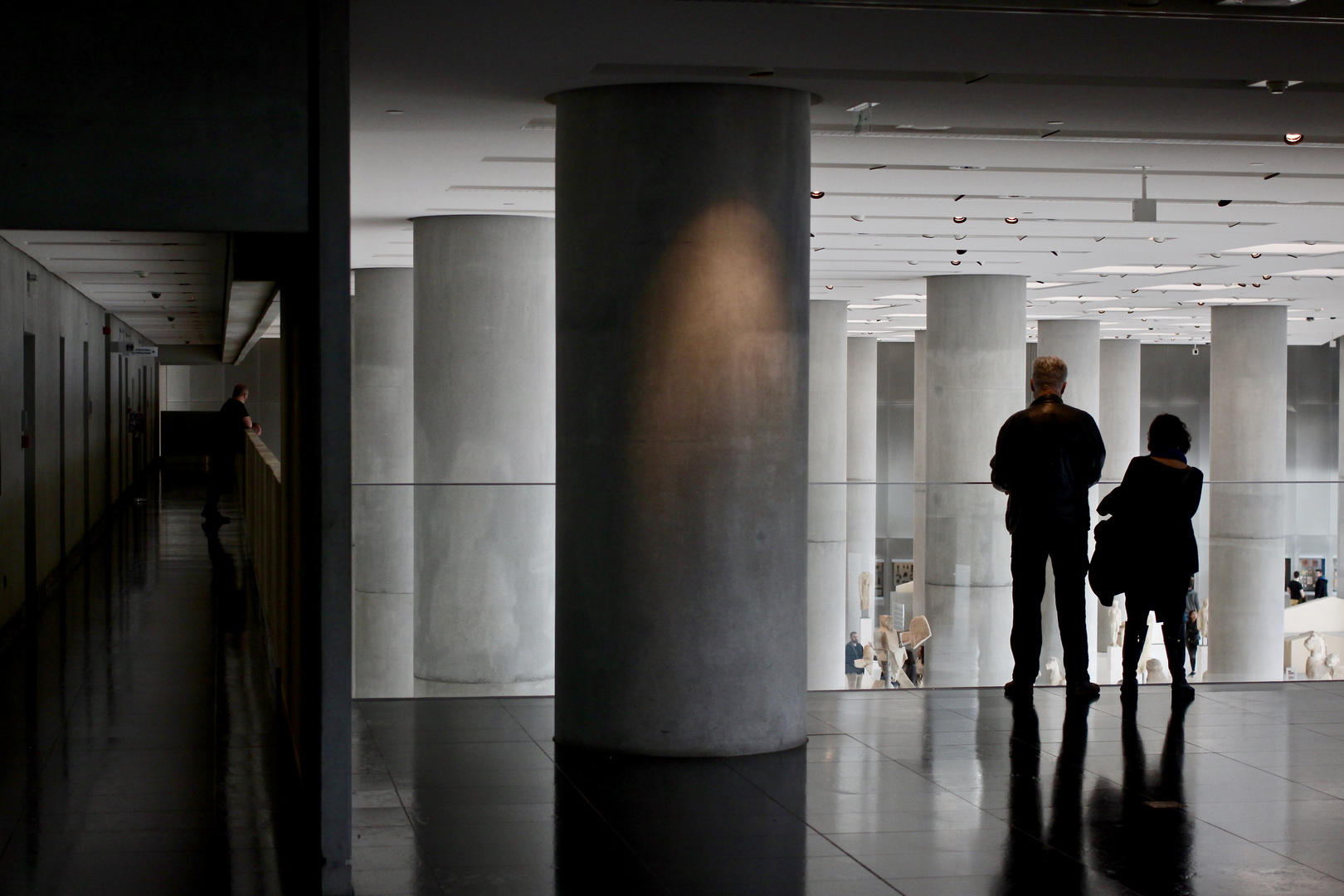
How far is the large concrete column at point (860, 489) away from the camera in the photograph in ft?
36.1

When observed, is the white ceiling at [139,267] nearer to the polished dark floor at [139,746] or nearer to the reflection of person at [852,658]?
the polished dark floor at [139,746]

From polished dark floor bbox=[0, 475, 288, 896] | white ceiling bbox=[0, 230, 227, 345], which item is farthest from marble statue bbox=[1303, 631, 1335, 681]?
white ceiling bbox=[0, 230, 227, 345]

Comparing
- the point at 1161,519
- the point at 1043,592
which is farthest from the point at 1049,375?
the point at 1043,592

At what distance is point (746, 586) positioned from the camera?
6402mm

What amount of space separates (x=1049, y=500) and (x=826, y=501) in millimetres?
3505

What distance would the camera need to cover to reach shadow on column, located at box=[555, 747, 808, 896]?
4.62 meters

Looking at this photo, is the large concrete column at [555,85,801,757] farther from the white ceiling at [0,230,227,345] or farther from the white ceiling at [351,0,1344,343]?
the white ceiling at [0,230,227,345]

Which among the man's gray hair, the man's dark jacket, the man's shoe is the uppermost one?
the man's gray hair

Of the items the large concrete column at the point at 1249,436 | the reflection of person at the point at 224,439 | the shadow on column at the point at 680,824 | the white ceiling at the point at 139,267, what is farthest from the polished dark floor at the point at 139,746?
the large concrete column at the point at 1249,436

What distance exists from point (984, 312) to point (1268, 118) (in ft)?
34.5

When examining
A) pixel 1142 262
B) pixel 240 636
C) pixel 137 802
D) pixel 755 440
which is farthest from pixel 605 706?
pixel 1142 262

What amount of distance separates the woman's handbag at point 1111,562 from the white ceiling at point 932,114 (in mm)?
2090

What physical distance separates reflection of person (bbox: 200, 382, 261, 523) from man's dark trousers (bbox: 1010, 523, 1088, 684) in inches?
483

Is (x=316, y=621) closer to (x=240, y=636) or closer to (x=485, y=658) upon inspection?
(x=240, y=636)
